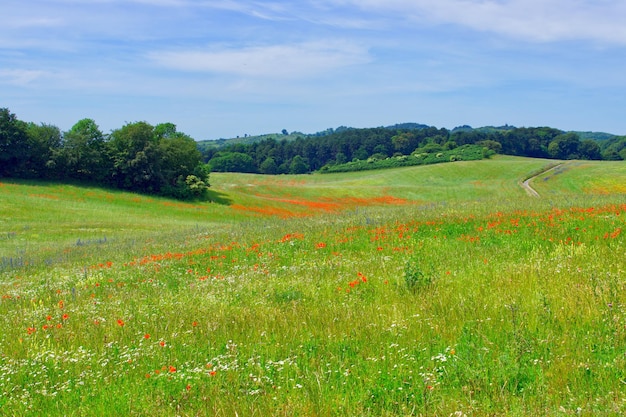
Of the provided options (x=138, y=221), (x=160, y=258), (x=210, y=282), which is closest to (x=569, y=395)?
(x=210, y=282)

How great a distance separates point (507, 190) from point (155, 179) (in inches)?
2199

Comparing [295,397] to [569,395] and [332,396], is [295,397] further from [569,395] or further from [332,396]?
[569,395]

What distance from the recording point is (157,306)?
8734mm

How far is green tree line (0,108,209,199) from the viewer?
63.3 meters

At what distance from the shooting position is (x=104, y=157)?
223 ft

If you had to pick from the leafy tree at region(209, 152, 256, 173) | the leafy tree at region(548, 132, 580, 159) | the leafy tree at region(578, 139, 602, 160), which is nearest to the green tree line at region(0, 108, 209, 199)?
the leafy tree at region(209, 152, 256, 173)

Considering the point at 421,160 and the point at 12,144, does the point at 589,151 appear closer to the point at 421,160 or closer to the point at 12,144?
the point at 421,160

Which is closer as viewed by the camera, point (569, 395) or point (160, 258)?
point (569, 395)

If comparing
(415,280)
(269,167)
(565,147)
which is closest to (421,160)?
(269,167)

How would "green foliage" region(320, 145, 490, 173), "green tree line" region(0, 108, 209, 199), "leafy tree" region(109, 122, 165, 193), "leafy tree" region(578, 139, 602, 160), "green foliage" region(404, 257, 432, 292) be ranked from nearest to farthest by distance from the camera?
"green foliage" region(404, 257, 432, 292), "green tree line" region(0, 108, 209, 199), "leafy tree" region(109, 122, 165, 193), "green foliage" region(320, 145, 490, 173), "leafy tree" region(578, 139, 602, 160)

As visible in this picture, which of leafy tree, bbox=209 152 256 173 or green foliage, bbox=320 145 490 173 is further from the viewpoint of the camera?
leafy tree, bbox=209 152 256 173

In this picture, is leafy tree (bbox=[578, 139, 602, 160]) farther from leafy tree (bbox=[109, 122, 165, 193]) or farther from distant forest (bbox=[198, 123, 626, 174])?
leafy tree (bbox=[109, 122, 165, 193])

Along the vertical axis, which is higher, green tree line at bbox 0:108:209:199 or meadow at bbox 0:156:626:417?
green tree line at bbox 0:108:209:199

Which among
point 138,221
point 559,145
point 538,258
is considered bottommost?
point 138,221
